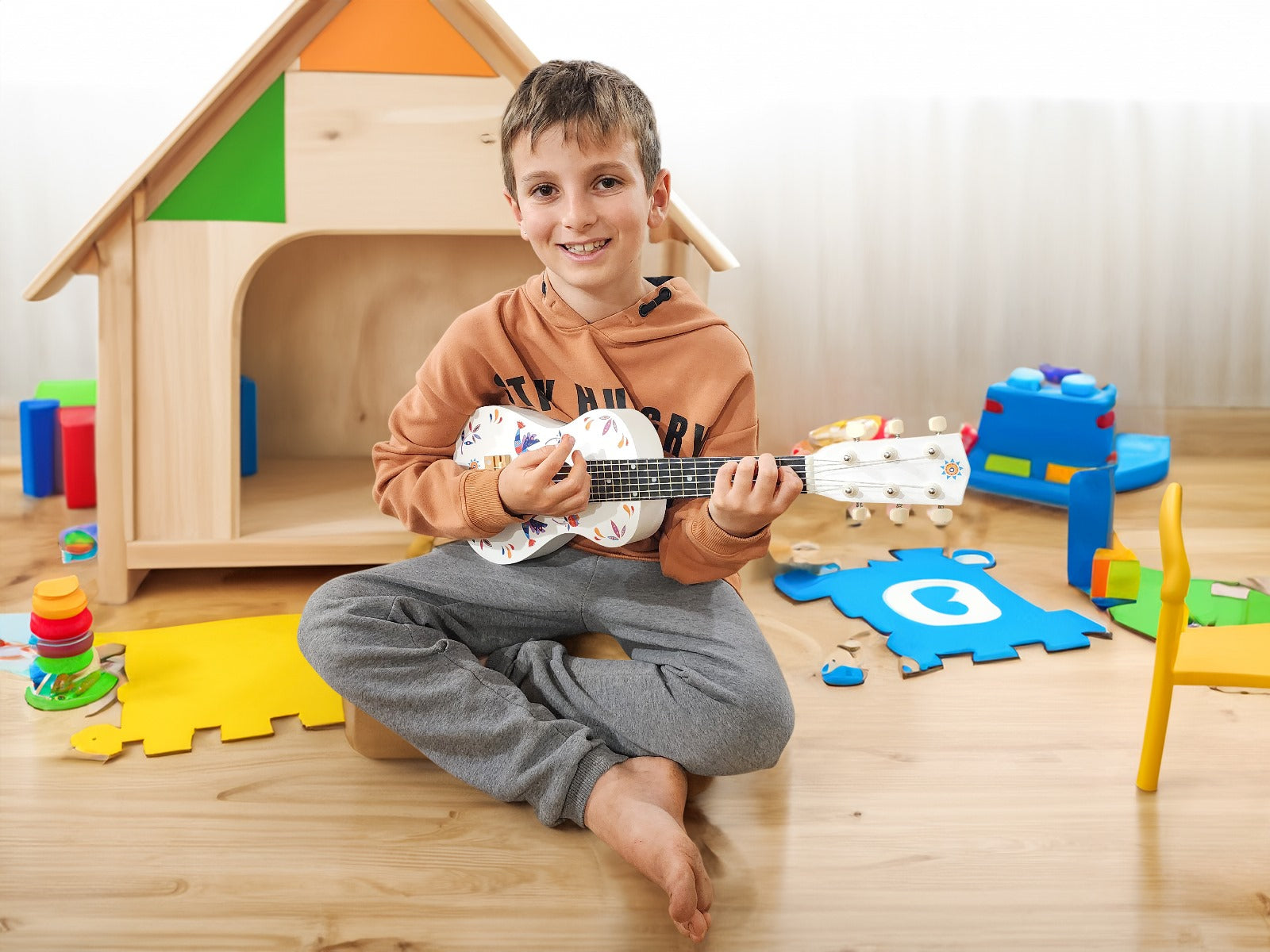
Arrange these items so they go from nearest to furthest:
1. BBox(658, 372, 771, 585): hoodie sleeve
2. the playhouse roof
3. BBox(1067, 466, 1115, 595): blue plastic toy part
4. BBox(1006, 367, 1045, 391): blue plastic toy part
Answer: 1. BBox(658, 372, 771, 585): hoodie sleeve
2. the playhouse roof
3. BBox(1067, 466, 1115, 595): blue plastic toy part
4. BBox(1006, 367, 1045, 391): blue plastic toy part

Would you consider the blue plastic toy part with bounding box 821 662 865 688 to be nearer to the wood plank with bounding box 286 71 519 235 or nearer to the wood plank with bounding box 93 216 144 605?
the wood plank with bounding box 286 71 519 235

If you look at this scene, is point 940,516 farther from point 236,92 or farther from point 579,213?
point 236,92

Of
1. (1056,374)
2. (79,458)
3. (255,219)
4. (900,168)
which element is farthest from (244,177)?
(1056,374)

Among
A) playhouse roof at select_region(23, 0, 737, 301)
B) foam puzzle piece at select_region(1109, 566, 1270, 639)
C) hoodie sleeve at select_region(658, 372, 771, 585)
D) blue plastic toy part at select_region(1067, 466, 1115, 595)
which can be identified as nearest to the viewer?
hoodie sleeve at select_region(658, 372, 771, 585)

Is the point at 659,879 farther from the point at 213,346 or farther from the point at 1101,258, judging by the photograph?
the point at 1101,258

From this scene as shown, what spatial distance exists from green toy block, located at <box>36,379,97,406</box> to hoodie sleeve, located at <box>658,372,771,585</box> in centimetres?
118

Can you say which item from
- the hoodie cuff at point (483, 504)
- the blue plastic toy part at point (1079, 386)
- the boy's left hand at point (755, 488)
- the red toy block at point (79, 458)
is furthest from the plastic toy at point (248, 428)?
the blue plastic toy part at point (1079, 386)

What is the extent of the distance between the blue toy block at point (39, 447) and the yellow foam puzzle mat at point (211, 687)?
0.63 meters

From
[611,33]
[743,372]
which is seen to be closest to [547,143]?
[743,372]

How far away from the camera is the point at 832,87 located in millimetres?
2041

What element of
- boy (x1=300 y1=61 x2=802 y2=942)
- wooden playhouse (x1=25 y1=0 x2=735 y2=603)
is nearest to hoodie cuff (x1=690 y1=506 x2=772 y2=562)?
boy (x1=300 y1=61 x2=802 y2=942)

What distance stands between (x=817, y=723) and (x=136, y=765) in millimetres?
643

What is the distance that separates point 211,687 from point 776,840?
61 cm

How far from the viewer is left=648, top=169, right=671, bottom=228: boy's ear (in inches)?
43.0
